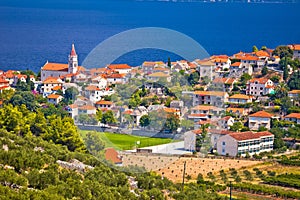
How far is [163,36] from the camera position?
350 inches

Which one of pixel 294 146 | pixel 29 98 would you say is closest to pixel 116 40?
pixel 294 146

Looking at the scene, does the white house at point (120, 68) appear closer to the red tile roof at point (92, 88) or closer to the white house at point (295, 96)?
the red tile roof at point (92, 88)

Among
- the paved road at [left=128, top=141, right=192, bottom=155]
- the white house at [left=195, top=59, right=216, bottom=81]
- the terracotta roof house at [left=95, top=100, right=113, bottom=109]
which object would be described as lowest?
the paved road at [left=128, top=141, right=192, bottom=155]

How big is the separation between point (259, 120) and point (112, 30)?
21535mm

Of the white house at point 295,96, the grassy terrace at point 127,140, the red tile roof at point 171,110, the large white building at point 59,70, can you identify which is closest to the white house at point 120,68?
Answer: the large white building at point 59,70

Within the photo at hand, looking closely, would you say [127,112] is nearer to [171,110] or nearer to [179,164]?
[179,164]

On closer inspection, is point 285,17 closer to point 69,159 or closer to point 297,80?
point 297,80

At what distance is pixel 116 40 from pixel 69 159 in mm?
1685

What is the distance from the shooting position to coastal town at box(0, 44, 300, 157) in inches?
399

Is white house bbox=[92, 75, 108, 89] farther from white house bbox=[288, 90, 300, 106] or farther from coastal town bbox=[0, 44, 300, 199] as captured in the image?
white house bbox=[288, 90, 300, 106]

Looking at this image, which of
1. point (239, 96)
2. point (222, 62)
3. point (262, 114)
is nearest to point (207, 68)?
Result: point (239, 96)

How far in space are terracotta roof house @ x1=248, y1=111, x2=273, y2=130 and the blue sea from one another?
282 inches

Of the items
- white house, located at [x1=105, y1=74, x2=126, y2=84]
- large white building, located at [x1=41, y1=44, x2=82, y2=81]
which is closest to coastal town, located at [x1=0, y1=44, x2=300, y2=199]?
white house, located at [x1=105, y1=74, x2=126, y2=84]

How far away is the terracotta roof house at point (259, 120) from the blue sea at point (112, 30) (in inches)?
282
